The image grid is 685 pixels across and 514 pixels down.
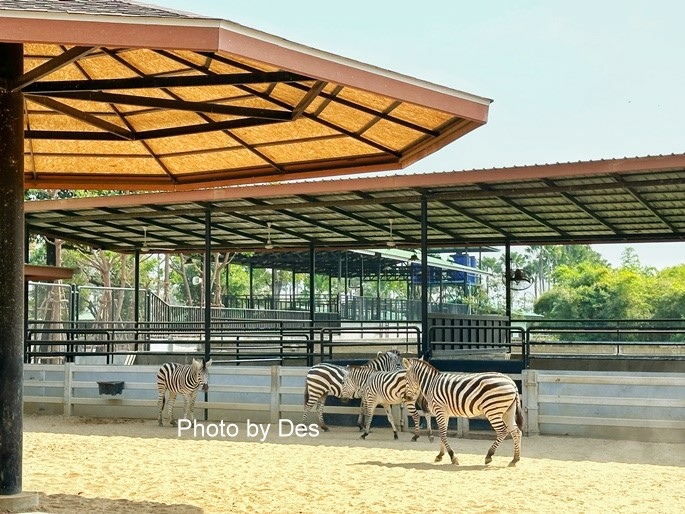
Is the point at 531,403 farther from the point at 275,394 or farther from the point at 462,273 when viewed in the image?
the point at 462,273

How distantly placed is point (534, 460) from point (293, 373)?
5.16 meters

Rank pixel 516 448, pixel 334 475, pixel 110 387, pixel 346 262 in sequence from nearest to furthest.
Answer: pixel 334 475 < pixel 516 448 < pixel 110 387 < pixel 346 262

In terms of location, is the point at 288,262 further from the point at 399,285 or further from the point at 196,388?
the point at 399,285

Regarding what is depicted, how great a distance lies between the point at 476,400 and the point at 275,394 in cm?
469

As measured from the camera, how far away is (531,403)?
14180 mm

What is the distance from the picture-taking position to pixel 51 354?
1825cm

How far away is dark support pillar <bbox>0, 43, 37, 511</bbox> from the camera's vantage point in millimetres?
7387

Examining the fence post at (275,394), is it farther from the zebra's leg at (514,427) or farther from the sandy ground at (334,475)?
the zebra's leg at (514,427)

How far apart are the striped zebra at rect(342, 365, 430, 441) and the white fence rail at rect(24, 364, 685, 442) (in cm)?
57

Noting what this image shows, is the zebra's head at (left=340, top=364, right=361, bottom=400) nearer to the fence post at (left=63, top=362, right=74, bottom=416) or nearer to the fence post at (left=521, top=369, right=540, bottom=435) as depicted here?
the fence post at (left=521, top=369, right=540, bottom=435)

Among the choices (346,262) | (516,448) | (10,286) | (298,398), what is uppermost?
(346,262)

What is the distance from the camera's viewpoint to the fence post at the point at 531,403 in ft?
46.3

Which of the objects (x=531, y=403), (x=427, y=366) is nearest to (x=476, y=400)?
(x=427, y=366)

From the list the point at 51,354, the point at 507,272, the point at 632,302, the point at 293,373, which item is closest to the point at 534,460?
the point at 293,373
